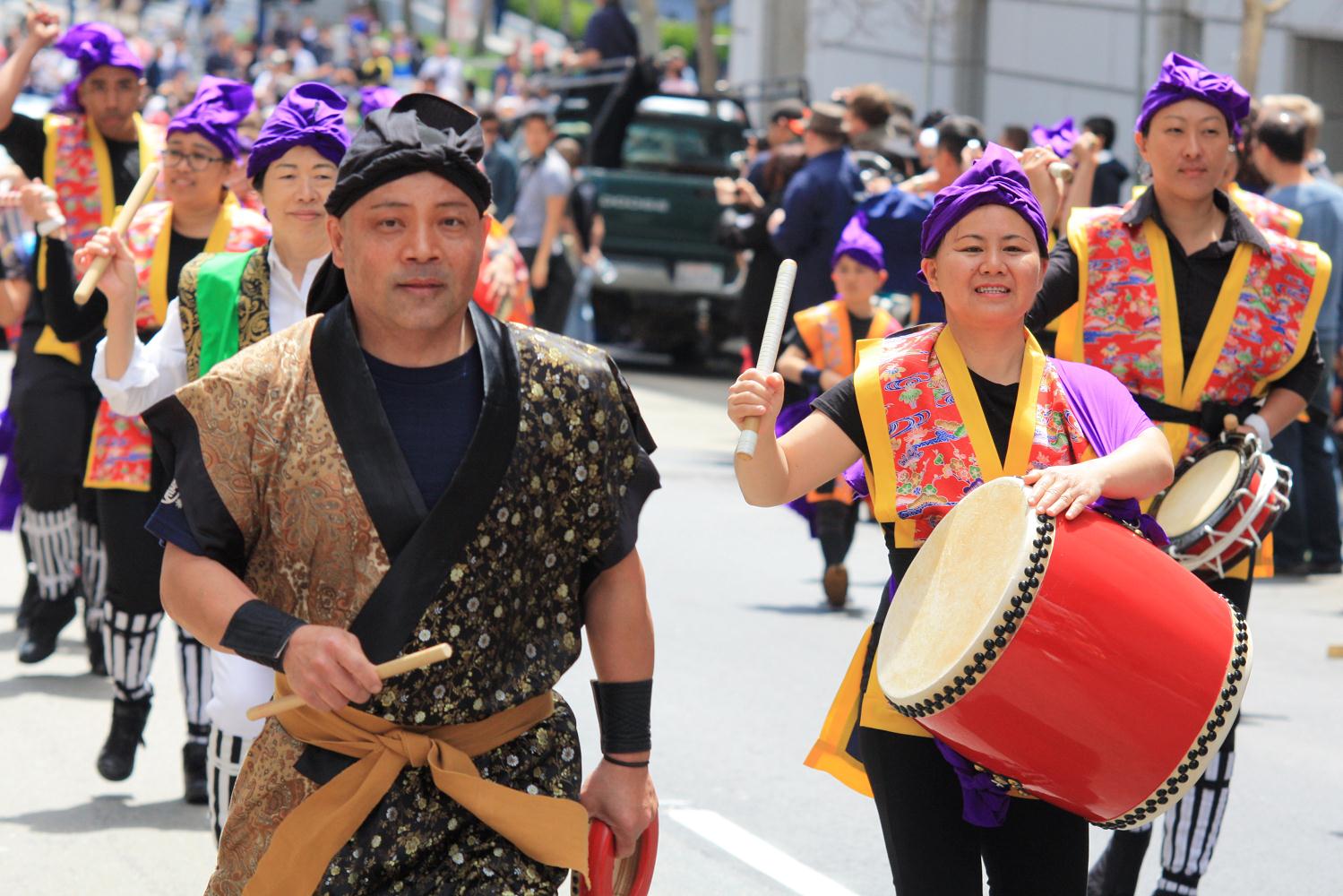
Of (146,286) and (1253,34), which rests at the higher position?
(1253,34)

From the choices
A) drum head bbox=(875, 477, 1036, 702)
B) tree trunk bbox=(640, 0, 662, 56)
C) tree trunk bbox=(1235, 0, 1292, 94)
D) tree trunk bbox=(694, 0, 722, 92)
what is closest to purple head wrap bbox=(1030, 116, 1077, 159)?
drum head bbox=(875, 477, 1036, 702)

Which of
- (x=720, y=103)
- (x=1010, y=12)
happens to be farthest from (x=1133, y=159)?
(x=1010, y=12)

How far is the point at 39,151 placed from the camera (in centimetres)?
728

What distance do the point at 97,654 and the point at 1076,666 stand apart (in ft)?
17.5

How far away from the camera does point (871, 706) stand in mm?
4020

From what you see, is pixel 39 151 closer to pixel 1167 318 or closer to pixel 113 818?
pixel 113 818

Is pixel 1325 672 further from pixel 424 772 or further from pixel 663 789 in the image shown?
pixel 424 772

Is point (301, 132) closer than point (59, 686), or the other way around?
point (301, 132)

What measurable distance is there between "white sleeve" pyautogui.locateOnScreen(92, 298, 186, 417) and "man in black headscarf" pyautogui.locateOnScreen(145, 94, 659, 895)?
1.71 meters

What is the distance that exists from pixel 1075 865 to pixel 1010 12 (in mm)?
20750

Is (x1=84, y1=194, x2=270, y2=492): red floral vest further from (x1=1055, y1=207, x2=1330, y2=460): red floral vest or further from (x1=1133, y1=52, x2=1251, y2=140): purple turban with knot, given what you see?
(x1=1133, y1=52, x2=1251, y2=140): purple turban with knot

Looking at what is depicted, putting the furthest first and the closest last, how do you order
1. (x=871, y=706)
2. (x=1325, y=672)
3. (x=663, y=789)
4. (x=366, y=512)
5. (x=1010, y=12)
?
1. (x=1010, y=12)
2. (x=1325, y=672)
3. (x=663, y=789)
4. (x=871, y=706)
5. (x=366, y=512)

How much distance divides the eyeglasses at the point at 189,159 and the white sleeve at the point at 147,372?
1.14 metres

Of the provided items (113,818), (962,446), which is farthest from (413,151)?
(113,818)
